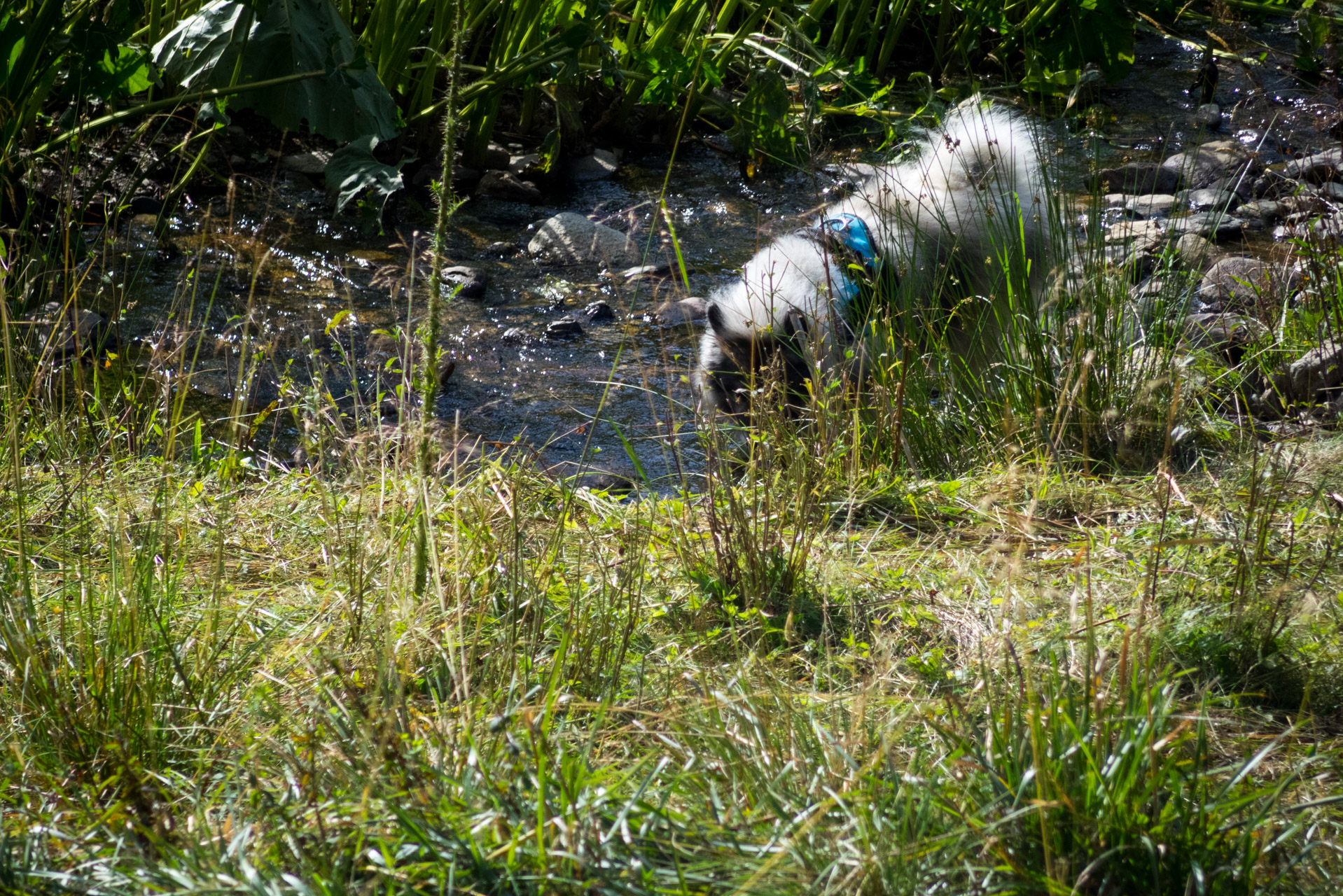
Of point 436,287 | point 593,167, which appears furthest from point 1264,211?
point 436,287

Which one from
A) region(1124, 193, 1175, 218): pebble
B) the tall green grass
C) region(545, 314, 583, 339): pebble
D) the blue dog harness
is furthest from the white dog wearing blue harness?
region(1124, 193, 1175, 218): pebble

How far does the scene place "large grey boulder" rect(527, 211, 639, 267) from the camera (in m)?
5.40

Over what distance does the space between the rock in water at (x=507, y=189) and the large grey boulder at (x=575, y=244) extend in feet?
1.56

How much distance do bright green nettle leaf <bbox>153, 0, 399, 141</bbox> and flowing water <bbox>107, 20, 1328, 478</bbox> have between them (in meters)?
0.48

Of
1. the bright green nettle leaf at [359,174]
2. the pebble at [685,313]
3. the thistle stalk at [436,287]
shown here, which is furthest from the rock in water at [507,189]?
the thistle stalk at [436,287]

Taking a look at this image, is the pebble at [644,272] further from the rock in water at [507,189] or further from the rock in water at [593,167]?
the rock in water at [593,167]

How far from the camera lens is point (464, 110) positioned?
5.26 m

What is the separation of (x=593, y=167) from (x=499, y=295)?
164cm

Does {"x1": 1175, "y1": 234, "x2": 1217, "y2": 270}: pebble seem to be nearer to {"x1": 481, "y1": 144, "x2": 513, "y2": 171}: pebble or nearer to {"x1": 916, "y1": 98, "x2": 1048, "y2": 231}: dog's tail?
{"x1": 916, "y1": 98, "x2": 1048, "y2": 231}: dog's tail

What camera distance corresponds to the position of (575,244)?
5.45 m

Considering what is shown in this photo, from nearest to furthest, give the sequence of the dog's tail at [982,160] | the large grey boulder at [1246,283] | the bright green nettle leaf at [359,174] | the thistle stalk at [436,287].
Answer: the thistle stalk at [436,287], the large grey boulder at [1246,283], the dog's tail at [982,160], the bright green nettle leaf at [359,174]

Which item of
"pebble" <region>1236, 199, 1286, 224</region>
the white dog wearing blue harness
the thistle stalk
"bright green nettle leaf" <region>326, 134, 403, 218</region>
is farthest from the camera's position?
"pebble" <region>1236, 199, 1286, 224</region>

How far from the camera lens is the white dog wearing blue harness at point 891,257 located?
3.14 meters

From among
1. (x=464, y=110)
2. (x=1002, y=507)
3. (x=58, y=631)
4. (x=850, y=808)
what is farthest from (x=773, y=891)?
(x=464, y=110)
